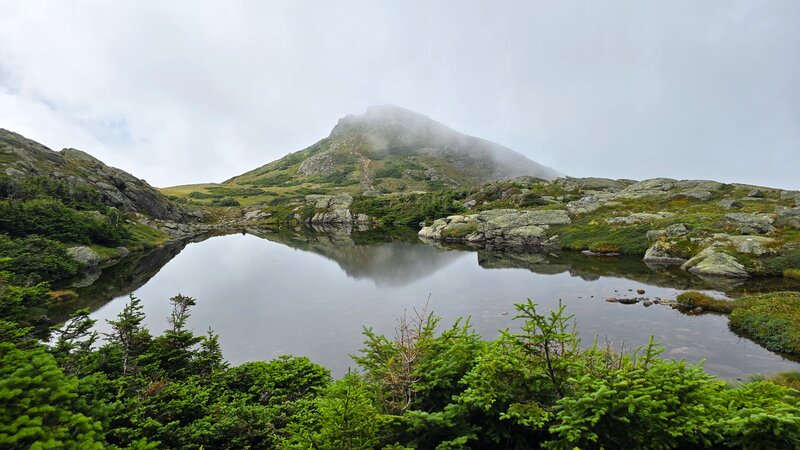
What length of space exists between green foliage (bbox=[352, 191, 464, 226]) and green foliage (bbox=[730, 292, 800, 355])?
279ft

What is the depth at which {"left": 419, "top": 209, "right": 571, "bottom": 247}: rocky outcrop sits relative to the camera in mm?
71562

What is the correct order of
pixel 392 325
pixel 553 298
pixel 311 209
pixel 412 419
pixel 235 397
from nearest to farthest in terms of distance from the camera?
pixel 412 419 < pixel 235 397 < pixel 392 325 < pixel 553 298 < pixel 311 209

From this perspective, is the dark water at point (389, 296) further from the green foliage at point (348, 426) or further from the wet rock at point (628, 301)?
the green foliage at point (348, 426)

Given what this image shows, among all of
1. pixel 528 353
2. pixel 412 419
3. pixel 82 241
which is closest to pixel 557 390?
pixel 528 353

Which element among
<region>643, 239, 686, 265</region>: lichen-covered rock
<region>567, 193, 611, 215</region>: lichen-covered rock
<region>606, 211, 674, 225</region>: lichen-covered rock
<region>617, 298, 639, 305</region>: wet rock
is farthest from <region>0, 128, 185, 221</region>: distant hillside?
<region>606, 211, 674, 225</region>: lichen-covered rock

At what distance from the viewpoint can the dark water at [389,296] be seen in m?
22.1

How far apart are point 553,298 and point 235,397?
28.6m

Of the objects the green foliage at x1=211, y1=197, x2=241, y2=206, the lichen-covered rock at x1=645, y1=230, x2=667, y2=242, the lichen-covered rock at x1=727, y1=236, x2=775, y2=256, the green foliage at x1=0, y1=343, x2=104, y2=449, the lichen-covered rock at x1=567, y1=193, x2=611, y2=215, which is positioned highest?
the green foliage at x1=211, y1=197, x2=241, y2=206

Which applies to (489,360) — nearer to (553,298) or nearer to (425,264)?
(553,298)

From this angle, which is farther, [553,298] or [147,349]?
[553,298]

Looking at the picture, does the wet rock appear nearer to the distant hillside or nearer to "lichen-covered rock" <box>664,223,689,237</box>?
"lichen-covered rock" <box>664,223,689,237</box>

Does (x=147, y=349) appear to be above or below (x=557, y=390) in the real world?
below

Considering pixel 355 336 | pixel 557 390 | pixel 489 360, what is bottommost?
pixel 355 336

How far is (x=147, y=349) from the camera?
1327 cm
